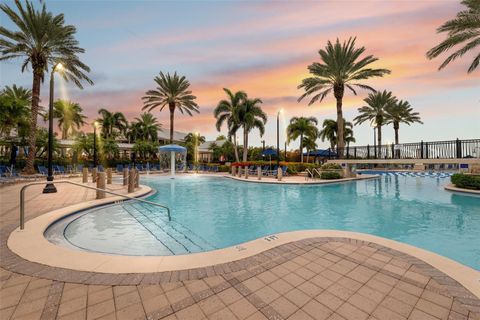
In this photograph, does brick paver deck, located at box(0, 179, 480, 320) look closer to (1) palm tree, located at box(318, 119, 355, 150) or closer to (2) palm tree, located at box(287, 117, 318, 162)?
(2) palm tree, located at box(287, 117, 318, 162)

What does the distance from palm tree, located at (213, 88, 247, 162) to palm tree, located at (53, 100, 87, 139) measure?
29.5 meters

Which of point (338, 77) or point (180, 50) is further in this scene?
point (338, 77)

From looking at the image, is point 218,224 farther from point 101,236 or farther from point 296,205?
point 296,205

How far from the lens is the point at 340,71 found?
2355 centimetres

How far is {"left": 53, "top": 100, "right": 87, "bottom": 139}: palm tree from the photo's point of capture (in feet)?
130

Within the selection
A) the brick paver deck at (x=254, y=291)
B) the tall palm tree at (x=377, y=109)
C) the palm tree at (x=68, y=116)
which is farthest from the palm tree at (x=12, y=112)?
the tall palm tree at (x=377, y=109)

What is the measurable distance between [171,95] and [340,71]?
25.6 meters

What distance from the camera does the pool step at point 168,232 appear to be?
558 cm

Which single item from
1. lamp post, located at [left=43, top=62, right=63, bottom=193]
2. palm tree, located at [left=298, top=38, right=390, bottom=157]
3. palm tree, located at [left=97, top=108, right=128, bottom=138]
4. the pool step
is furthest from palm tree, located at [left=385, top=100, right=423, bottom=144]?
palm tree, located at [left=97, top=108, right=128, bottom=138]

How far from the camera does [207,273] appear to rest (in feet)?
10.9

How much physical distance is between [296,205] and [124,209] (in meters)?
7.82

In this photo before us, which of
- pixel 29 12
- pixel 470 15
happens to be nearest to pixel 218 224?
pixel 470 15

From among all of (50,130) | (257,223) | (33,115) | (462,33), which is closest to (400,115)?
(462,33)

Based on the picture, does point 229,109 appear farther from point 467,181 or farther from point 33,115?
point 467,181
